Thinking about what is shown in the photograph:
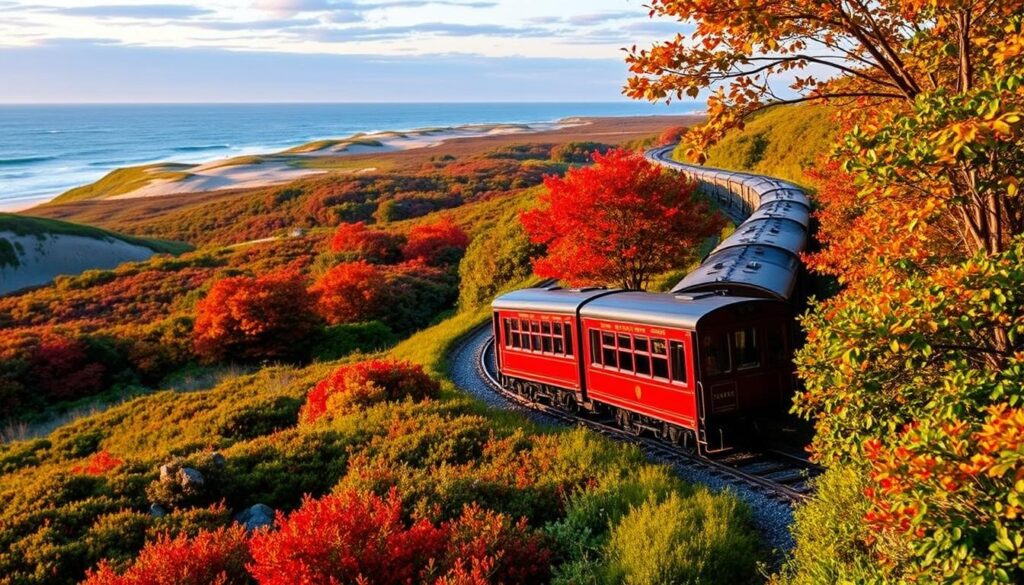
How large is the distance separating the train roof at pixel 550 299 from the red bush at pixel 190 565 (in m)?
9.11

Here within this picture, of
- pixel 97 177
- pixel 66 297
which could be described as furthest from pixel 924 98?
pixel 97 177

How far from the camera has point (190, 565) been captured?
905 centimetres

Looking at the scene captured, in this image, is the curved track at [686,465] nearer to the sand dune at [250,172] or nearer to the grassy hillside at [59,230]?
the grassy hillside at [59,230]

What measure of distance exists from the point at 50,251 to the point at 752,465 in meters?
59.8

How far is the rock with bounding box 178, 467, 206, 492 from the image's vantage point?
1362cm

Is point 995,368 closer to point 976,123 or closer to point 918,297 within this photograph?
point 918,297

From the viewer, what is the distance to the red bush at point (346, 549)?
8117mm

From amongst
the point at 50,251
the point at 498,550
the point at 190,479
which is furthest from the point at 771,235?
the point at 50,251

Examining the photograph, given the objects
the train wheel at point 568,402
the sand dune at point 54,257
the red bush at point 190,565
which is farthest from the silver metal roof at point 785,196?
the sand dune at point 54,257

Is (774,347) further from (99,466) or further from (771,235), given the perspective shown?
(99,466)

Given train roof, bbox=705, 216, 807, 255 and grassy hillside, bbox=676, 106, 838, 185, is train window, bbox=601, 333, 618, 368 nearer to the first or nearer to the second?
train roof, bbox=705, 216, 807, 255

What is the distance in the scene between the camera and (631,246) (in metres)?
24.6

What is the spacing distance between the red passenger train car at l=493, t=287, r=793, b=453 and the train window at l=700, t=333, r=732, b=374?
17 mm

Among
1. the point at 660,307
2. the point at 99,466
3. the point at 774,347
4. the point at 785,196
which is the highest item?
the point at 785,196
